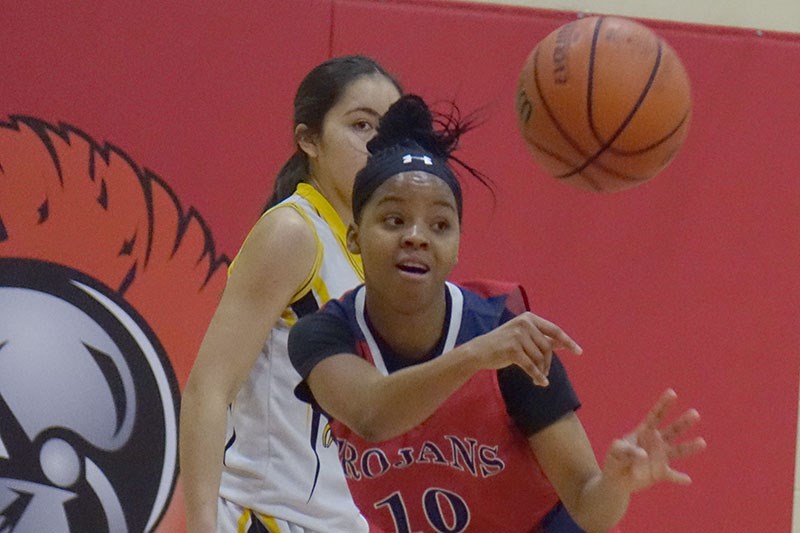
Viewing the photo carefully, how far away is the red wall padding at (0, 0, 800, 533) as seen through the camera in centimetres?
365

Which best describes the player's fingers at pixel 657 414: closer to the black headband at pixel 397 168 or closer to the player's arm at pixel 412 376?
the player's arm at pixel 412 376

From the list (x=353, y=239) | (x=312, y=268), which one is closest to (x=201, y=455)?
(x=312, y=268)

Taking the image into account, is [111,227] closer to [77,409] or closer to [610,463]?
[77,409]

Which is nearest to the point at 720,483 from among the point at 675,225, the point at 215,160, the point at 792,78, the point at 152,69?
the point at 675,225

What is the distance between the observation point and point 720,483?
4.02 m

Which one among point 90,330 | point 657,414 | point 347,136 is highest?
point 347,136

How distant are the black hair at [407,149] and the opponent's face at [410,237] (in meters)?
0.02

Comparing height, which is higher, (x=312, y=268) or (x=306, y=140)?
(x=306, y=140)

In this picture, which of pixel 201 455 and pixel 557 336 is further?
pixel 201 455

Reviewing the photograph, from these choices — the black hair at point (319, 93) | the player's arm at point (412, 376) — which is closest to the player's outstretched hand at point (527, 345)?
the player's arm at point (412, 376)

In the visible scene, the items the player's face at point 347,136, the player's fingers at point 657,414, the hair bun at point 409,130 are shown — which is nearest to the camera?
the player's fingers at point 657,414

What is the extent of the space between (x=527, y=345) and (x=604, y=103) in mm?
863

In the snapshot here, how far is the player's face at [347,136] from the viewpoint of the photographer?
276 centimetres

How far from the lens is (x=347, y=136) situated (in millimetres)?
2764
